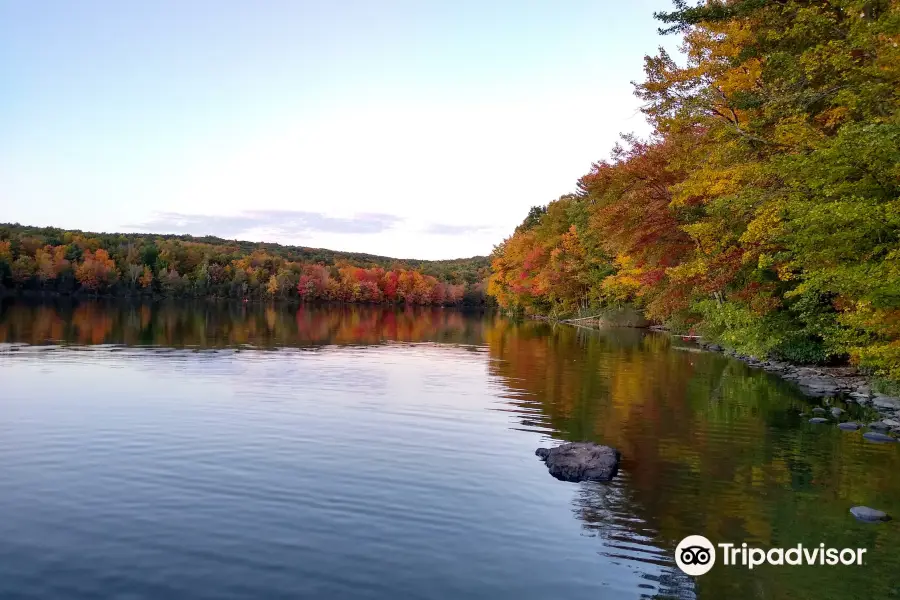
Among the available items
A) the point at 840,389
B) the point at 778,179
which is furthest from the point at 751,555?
the point at 840,389

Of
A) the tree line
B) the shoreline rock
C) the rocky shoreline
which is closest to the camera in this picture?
the tree line

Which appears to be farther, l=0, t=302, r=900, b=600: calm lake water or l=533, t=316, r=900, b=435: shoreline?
l=533, t=316, r=900, b=435: shoreline

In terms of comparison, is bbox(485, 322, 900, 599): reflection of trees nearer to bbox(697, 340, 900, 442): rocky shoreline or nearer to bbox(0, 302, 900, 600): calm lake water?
bbox(0, 302, 900, 600): calm lake water

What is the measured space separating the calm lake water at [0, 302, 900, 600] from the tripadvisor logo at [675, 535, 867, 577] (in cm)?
17

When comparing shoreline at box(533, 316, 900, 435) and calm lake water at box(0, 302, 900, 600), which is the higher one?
shoreline at box(533, 316, 900, 435)

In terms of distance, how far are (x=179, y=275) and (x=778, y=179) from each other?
137477 mm

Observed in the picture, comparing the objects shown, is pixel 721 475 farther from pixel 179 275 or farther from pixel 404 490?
pixel 179 275

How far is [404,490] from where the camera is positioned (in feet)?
35.7

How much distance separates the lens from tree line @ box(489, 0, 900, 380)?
14.9 metres

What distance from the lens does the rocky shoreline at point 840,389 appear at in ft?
57.7

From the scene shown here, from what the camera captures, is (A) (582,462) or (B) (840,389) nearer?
(A) (582,462)

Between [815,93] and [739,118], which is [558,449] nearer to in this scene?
[815,93]

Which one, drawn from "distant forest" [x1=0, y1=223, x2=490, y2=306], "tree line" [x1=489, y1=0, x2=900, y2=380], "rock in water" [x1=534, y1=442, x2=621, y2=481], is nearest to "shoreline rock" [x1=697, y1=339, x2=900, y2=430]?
"tree line" [x1=489, y1=0, x2=900, y2=380]

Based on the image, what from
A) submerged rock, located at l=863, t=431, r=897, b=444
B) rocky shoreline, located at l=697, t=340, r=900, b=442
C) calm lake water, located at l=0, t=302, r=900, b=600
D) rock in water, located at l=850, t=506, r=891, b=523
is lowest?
calm lake water, located at l=0, t=302, r=900, b=600
